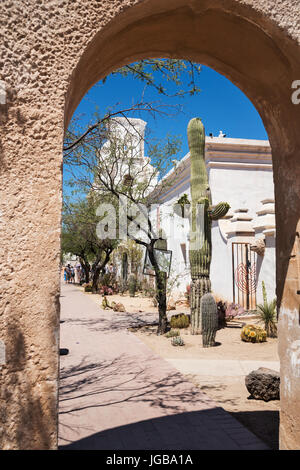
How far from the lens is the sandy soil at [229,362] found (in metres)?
3.97

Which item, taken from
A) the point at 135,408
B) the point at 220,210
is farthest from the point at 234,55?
the point at 220,210

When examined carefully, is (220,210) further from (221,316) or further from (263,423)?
(263,423)

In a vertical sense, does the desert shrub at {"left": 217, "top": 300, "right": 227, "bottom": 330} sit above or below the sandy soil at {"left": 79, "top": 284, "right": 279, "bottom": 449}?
above

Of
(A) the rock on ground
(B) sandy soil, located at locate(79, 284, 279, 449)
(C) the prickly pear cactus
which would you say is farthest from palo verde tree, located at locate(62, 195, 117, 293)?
(A) the rock on ground

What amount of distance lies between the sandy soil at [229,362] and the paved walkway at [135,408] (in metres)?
0.20

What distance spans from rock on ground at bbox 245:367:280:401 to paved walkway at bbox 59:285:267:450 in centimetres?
59

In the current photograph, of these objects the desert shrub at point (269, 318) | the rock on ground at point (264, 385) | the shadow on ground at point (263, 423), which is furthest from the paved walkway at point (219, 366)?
the desert shrub at point (269, 318)

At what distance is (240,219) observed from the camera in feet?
35.9

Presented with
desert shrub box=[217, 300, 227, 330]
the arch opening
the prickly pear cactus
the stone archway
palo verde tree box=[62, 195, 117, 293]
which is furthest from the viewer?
palo verde tree box=[62, 195, 117, 293]

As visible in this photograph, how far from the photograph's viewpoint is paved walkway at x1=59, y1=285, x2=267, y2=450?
3.34m

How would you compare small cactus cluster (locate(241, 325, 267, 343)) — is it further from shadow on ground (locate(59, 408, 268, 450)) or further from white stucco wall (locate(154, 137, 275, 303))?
shadow on ground (locate(59, 408, 268, 450))

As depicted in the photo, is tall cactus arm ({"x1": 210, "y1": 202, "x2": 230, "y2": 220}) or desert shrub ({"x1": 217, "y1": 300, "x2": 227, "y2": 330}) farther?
desert shrub ({"x1": 217, "y1": 300, "x2": 227, "y2": 330})

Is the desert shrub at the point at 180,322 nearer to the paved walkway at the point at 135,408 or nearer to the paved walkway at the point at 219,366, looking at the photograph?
the paved walkway at the point at 135,408
